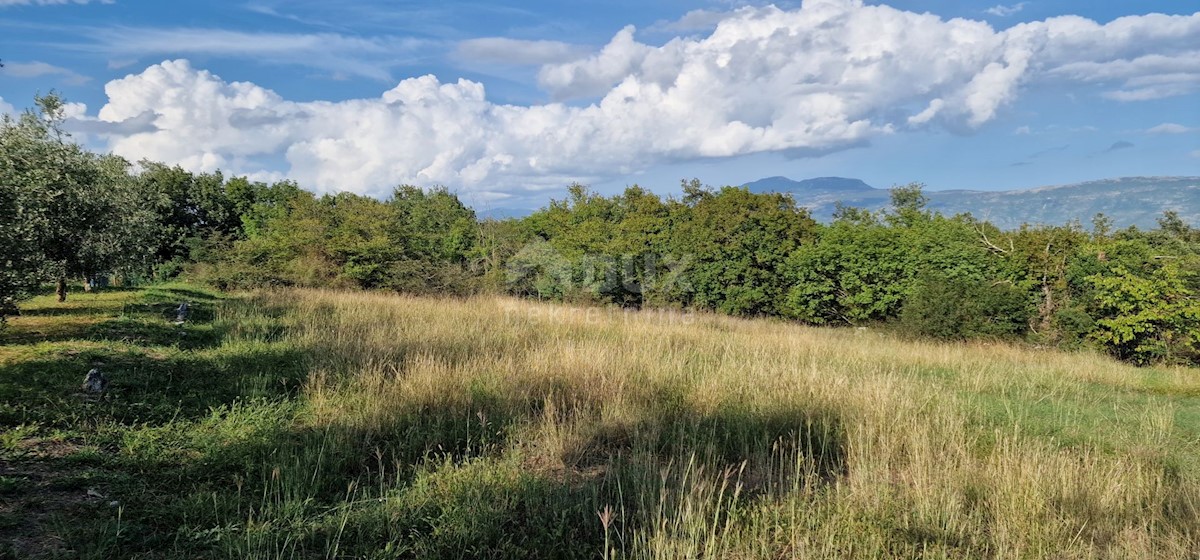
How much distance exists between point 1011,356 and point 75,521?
15.6 m

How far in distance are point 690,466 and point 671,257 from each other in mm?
22044

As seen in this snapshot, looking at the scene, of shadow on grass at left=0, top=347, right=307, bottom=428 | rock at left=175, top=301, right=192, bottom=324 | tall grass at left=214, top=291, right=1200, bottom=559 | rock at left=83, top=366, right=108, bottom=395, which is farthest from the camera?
rock at left=175, top=301, right=192, bottom=324

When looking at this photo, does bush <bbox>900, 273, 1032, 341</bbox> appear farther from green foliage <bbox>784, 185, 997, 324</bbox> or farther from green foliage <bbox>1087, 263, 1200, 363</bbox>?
green foliage <bbox>1087, 263, 1200, 363</bbox>

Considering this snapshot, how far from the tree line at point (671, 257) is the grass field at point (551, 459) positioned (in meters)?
2.80

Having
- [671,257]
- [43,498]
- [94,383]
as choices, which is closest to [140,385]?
[94,383]

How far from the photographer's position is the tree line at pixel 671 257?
966cm

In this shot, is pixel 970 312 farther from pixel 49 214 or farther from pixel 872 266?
pixel 49 214

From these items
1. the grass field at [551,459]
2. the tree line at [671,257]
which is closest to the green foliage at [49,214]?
the tree line at [671,257]

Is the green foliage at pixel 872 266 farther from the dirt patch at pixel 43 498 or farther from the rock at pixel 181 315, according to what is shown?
the dirt patch at pixel 43 498

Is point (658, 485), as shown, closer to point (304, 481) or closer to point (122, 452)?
point (304, 481)

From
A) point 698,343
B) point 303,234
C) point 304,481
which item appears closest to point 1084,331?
point 698,343

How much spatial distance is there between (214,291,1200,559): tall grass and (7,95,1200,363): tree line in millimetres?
5579

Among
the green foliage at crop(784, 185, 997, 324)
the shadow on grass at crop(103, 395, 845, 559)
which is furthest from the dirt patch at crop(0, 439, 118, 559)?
the green foliage at crop(784, 185, 997, 324)

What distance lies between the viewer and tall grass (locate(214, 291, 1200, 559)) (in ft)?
10.6
